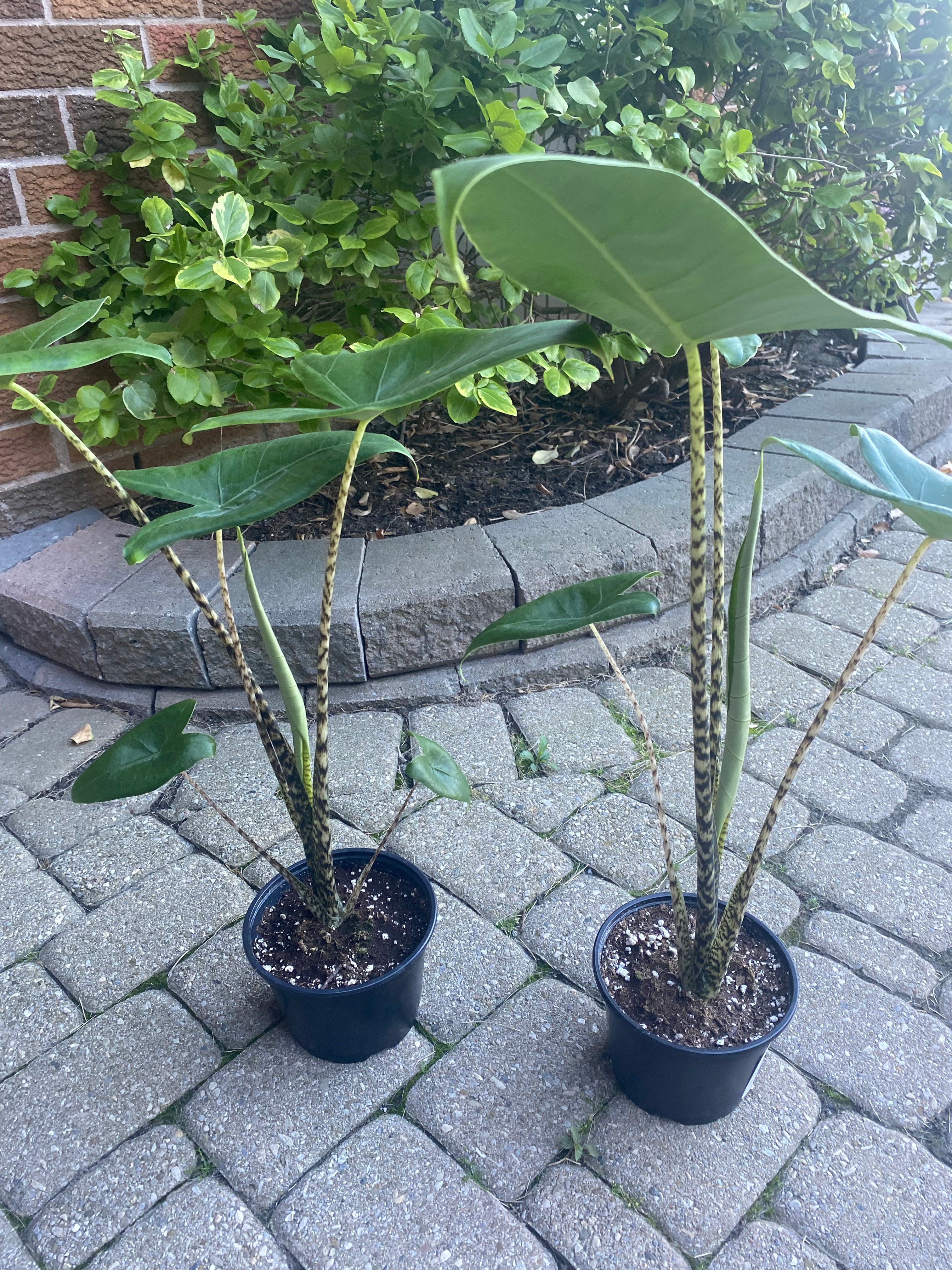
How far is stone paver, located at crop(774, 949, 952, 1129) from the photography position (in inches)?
48.3

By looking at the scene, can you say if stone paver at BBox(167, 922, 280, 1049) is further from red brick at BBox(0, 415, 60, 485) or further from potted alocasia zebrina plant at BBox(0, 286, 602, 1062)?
red brick at BBox(0, 415, 60, 485)

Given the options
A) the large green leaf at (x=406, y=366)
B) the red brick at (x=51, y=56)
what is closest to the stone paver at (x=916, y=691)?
the large green leaf at (x=406, y=366)

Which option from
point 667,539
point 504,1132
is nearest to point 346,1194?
point 504,1132

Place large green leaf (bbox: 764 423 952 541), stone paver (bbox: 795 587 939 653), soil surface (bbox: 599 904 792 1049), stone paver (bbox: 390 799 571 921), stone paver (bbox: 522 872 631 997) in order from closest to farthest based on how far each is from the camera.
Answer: large green leaf (bbox: 764 423 952 541) < soil surface (bbox: 599 904 792 1049) < stone paver (bbox: 522 872 631 997) < stone paver (bbox: 390 799 571 921) < stone paver (bbox: 795 587 939 653)

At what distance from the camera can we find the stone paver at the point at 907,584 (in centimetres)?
247

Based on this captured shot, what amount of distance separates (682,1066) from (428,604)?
1.19m

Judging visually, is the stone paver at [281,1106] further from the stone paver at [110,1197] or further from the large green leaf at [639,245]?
the large green leaf at [639,245]

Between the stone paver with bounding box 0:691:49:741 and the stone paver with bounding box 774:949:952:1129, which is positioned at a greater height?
the stone paver with bounding box 774:949:952:1129

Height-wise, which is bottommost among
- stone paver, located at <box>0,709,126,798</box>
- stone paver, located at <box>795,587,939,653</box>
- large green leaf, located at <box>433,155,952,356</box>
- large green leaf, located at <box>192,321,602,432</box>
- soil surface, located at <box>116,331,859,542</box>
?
stone paver, located at <box>795,587,939,653</box>

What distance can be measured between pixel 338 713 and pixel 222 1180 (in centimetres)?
108

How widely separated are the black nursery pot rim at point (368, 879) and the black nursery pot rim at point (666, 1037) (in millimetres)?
262

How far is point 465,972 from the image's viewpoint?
4.71 feet

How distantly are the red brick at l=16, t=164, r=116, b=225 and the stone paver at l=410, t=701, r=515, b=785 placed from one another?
162 cm

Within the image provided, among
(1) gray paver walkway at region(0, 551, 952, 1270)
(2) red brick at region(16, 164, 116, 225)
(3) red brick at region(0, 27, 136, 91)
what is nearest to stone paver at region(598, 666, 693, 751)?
(1) gray paver walkway at region(0, 551, 952, 1270)
